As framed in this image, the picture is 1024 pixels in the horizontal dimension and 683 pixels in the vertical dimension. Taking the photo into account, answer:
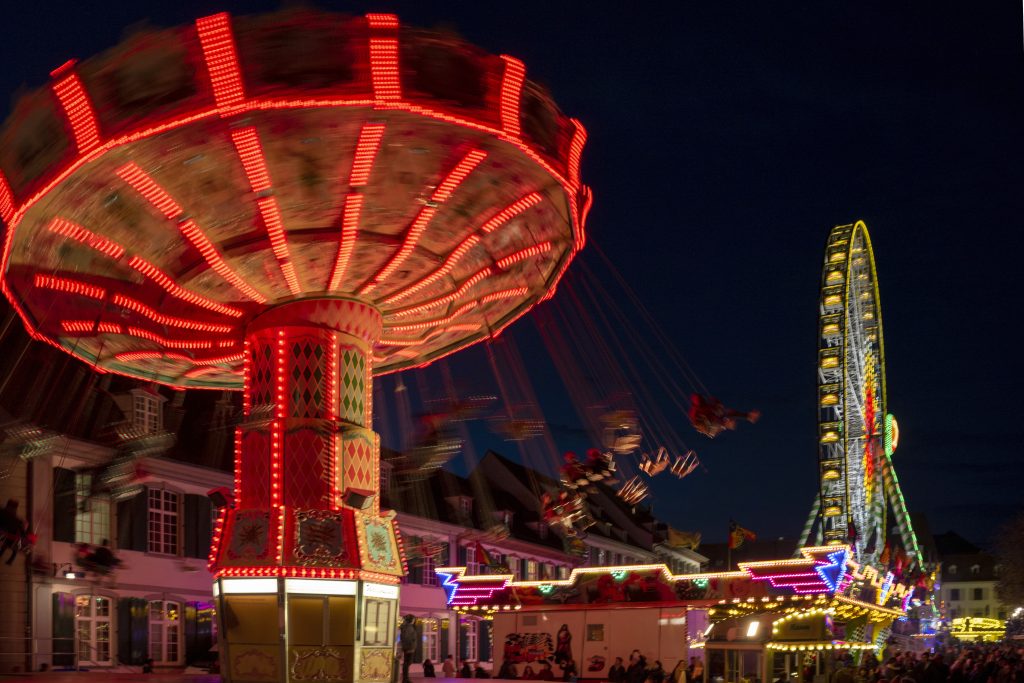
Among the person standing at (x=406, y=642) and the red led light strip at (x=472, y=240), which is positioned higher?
the red led light strip at (x=472, y=240)

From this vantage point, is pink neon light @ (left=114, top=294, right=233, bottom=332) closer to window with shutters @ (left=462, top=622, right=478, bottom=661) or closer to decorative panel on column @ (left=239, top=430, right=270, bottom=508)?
decorative panel on column @ (left=239, top=430, right=270, bottom=508)

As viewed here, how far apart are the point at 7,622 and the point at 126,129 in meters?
15.3

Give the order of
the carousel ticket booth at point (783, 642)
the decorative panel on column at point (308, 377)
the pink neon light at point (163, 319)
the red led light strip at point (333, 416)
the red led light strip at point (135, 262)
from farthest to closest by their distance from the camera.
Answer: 1. the carousel ticket booth at point (783, 642)
2. the pink neon light at point (163, 319)
3. the decorative panel on column at point (308, 377)
4. the red led light strip at point (333, 416)
5. the red led light strip at point (135, 262)

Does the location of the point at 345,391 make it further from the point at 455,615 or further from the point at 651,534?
the point at 651,534

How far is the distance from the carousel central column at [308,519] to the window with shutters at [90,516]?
10518mm

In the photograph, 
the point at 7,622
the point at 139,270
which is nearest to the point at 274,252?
the point at 139,270

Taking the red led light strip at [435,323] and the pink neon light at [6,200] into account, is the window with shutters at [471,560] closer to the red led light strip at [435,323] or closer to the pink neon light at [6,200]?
the red led light strip at [435,323]

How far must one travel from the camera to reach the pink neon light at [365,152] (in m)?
14.0

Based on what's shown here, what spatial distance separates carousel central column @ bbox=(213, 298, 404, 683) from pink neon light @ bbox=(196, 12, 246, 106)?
4.66 m

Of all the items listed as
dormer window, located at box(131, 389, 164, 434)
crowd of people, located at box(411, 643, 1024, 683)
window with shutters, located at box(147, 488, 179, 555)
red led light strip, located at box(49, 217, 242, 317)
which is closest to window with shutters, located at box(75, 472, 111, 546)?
window with shutters, located at box(147, 488, 179, 555)

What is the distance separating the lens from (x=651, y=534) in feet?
239

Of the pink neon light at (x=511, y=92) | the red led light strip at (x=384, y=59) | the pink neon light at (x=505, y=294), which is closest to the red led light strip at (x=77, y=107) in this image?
the red led light strip at (x=384, y=59)

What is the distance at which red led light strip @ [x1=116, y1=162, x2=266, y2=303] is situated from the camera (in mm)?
14555

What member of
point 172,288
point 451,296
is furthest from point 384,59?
point 451,296
